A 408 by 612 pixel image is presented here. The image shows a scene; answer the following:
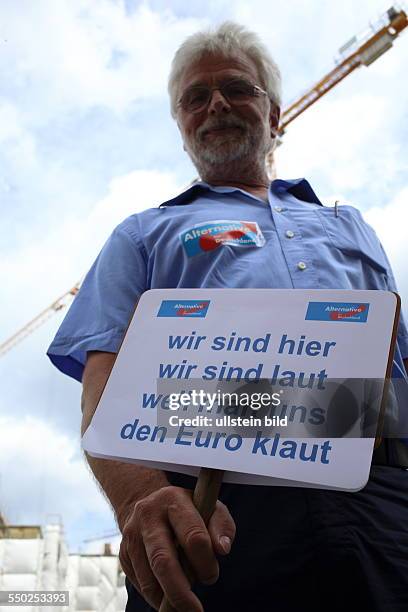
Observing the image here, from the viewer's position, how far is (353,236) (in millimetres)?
1469

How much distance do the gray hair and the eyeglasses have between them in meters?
0.09

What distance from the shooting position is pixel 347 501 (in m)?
0.93

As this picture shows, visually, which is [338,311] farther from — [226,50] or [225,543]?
[226,50]

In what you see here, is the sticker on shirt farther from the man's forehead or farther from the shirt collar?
the man's forehead

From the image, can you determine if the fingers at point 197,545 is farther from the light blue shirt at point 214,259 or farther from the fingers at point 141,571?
the light blue shirt at point 214,259

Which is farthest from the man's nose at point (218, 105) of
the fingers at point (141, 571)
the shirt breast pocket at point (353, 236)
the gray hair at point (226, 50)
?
the fingers at point (141, 571)

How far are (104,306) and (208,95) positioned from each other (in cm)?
82

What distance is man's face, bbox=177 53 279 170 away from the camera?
171 centimetres

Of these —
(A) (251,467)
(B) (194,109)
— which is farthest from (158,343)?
(B) (194,109)

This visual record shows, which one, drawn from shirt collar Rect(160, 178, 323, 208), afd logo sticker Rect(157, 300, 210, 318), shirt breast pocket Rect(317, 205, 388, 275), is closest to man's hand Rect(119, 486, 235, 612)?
afd logo sticker Rect(157, 300, 210, 318)

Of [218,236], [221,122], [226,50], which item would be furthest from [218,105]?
[218,236]

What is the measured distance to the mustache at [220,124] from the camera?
1.71 metres

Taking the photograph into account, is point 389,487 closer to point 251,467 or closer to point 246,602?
point 246,602

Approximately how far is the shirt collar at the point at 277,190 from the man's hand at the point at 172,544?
953mm
